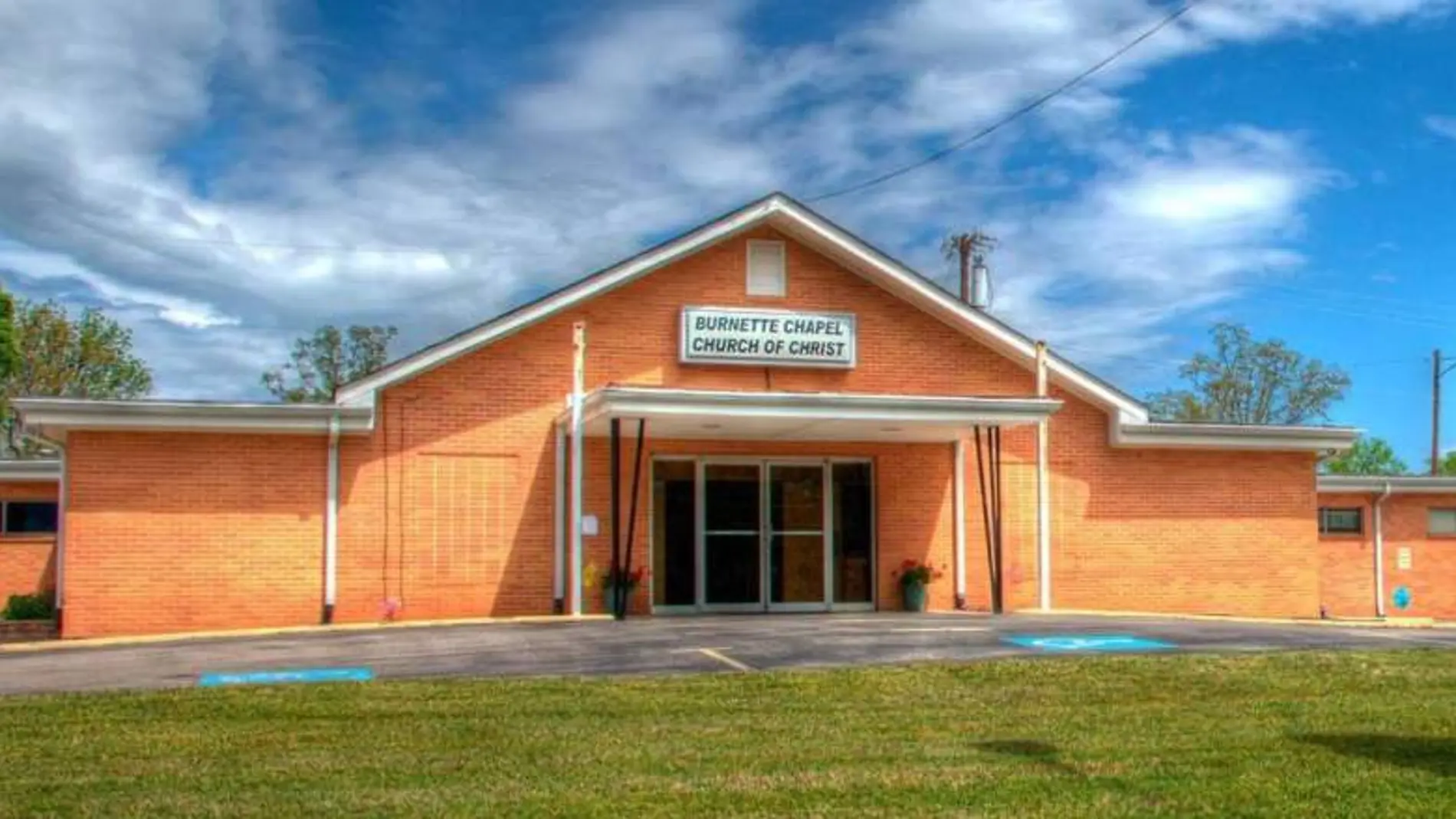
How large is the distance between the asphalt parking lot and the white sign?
14.3ft

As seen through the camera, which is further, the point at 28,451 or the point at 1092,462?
the point at 28,451

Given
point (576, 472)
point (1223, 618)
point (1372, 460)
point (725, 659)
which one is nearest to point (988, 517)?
point (1223, 618)

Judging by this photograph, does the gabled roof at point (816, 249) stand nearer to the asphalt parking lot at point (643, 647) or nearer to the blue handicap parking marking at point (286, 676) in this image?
the asphalt parking lot at point (643, 647)

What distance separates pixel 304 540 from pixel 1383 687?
1272cm

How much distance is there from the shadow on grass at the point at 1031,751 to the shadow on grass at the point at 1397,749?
1.69m

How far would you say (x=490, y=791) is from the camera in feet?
23.8

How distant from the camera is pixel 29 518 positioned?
23734 millimetres

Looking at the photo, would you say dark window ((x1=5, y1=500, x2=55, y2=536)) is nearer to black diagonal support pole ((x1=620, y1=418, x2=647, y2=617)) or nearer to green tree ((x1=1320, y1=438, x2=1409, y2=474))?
black diagonal support pole ((x1=620, y1=418, x2=647, y2=617))

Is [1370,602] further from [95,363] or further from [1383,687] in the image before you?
[95,363]

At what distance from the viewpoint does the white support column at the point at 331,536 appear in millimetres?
18172

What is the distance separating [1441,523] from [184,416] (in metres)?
23.0

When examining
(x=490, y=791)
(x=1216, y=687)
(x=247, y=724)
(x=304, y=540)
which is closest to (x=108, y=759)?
(x=247, y=724)

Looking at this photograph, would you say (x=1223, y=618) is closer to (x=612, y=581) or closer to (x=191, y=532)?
(x=612, y=581)

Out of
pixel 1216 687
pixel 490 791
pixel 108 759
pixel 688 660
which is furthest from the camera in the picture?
pixel 688 660
